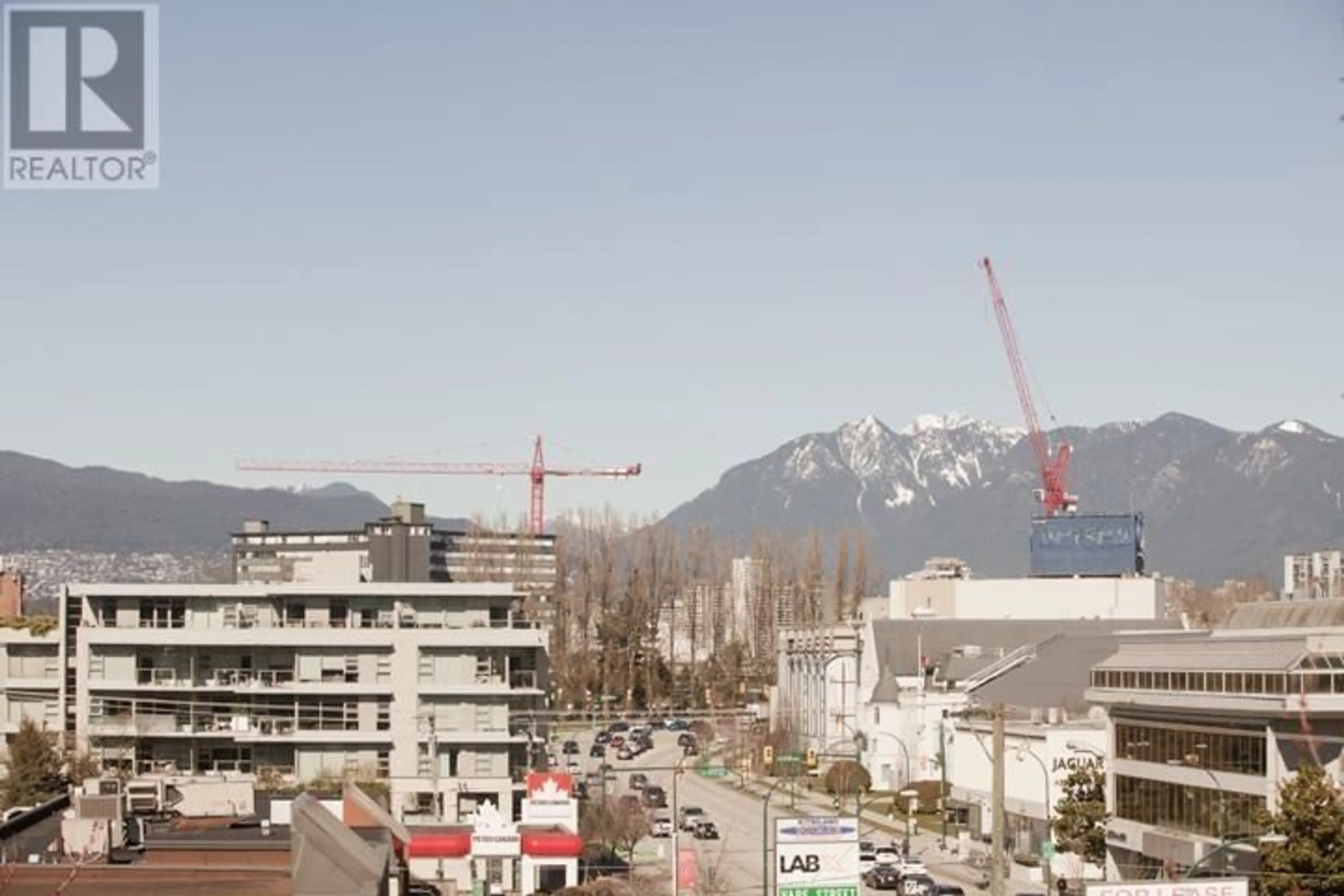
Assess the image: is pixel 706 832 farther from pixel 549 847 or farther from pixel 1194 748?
pixel 1194 748

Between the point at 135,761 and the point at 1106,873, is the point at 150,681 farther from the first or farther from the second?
the point at 1106,873

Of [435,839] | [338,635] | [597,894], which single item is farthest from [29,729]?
[597,894]

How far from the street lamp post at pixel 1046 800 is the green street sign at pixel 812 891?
29.2 m

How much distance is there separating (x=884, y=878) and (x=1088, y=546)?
338 feet

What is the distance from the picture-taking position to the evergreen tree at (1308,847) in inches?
2179

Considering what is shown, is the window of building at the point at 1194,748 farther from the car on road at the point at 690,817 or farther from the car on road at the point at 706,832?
the car on road at the point at 690,817

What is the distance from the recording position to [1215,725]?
7012 cm

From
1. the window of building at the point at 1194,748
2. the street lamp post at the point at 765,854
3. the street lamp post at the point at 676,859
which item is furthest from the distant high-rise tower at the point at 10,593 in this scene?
the window of building at the point at 1194,748

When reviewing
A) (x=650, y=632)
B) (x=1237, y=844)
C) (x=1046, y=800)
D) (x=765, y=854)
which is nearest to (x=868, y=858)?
(x=1046, y=800)

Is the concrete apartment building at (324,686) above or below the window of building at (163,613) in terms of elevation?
below

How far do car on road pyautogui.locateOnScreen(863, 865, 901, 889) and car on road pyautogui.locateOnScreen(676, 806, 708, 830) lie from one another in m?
15.7

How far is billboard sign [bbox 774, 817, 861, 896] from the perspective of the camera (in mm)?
48594

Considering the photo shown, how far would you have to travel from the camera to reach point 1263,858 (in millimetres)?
57781

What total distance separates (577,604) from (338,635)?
98956 mm
